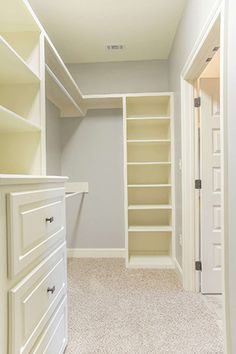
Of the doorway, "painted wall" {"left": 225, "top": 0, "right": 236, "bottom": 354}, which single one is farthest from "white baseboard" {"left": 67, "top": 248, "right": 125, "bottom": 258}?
"painted wall" {"left": 225, "top": 0, "right": 236, "bottom": 354}

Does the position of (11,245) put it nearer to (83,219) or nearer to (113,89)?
(83,219)

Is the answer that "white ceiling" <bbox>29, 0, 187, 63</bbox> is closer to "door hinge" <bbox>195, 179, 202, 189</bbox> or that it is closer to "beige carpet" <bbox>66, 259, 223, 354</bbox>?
"door hinge" <bbox>195, 179, 202, 189</bbox>

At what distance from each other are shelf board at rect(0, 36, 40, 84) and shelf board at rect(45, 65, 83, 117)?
0.70 metres

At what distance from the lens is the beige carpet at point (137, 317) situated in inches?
60.9

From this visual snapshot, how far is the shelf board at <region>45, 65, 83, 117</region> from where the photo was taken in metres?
2.42

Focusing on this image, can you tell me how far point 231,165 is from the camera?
1191 mm

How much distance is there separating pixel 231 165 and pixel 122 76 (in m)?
2.42

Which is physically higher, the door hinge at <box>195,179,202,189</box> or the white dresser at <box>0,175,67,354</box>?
the door hinge at <box>195,179,202,189</box>

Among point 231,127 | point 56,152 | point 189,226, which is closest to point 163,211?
point 189,226

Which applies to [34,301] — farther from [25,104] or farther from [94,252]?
[94,252]

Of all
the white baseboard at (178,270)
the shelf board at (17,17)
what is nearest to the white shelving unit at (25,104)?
the shelf board at (17,17)

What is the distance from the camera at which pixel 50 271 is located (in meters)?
1.27

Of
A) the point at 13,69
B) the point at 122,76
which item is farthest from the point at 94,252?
the point at 13,69

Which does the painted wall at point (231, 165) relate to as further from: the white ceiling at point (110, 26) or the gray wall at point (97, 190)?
the gray wall at point (97, 190)
